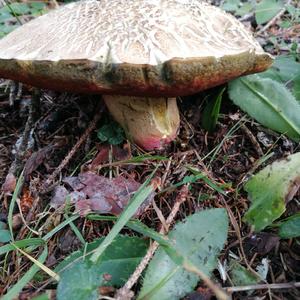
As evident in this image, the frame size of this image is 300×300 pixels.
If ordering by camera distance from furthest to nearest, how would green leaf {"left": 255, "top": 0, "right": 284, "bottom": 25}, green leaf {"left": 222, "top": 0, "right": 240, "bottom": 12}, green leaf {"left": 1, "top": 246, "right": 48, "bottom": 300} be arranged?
green leaf {"left": 222, "top": 0, "right": 240, "bottom": 12} < green leaf {"left": 255, "top": 0, "right": 284, "bottom": 25} < green leaf {"left": 1, "top": 246, "right": 48, "bottom": 300}

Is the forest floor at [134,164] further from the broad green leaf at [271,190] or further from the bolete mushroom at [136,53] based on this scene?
the bolete mushroom at [136,53]

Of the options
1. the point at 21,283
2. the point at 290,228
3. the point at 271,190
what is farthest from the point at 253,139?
the point at 21,283

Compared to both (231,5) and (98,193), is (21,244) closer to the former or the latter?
(98,193)

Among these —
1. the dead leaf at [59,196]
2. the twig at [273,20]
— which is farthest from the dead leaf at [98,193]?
the twig at [273,20]

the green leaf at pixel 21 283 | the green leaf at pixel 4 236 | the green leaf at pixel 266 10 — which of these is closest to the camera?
the green leaf at pixel 21 283

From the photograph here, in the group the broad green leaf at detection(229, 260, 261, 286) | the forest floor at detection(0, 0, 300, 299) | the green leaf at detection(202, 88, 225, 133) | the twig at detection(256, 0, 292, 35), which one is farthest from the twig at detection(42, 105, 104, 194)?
the twig at detection(256, 0, 292, 35)

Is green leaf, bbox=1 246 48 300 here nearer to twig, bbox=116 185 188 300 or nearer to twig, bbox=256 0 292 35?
twig, bbox=116 185 188 300
